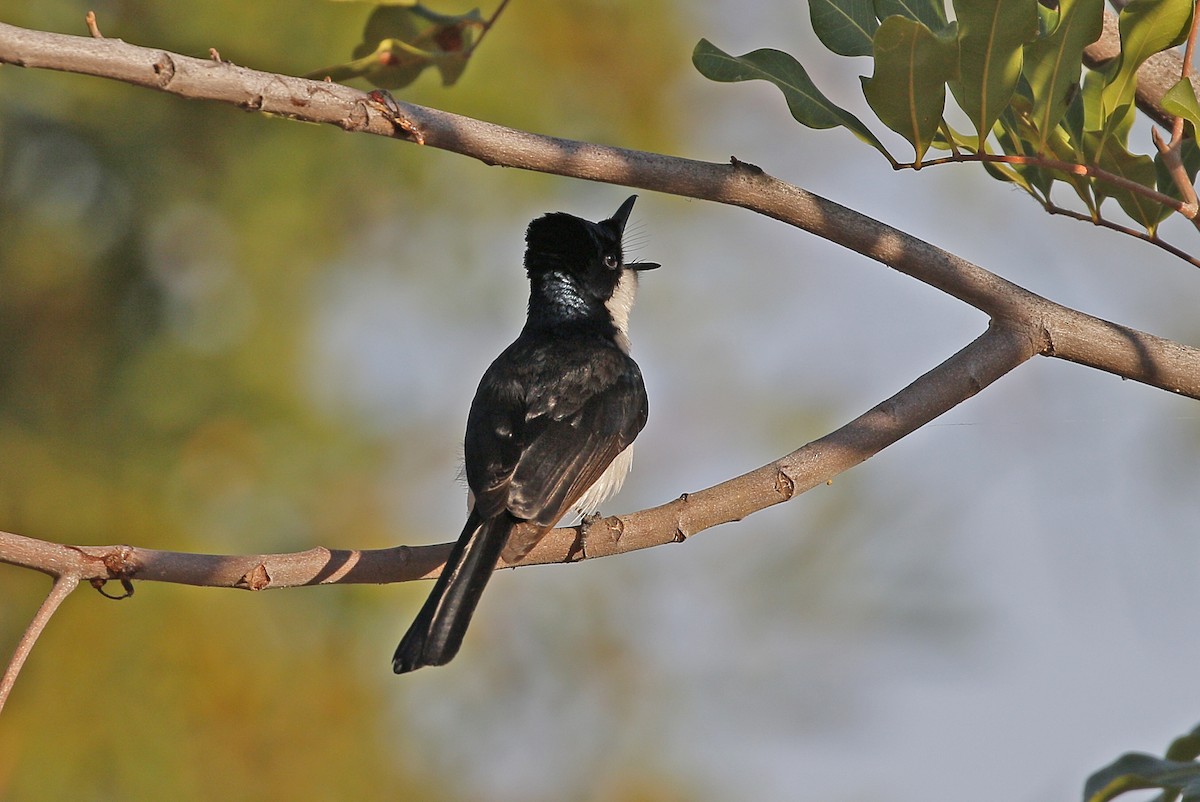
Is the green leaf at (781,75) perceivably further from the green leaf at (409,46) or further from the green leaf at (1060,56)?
the green leaf at (409,46)

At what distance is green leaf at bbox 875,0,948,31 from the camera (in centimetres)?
227

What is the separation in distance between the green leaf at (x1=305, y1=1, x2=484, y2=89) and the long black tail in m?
1.13

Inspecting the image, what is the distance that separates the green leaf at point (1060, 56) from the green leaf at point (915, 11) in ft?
0.63

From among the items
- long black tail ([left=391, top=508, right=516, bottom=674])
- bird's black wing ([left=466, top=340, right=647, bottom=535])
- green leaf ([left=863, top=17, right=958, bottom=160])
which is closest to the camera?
green leaf ([left=863, top=17, right=958, bottom=160])

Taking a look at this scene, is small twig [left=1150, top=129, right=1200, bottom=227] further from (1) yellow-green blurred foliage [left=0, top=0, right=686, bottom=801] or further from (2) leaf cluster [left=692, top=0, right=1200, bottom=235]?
(1) yellow-green blurred foliage [left=0, top=0, right=686, bottom=801]

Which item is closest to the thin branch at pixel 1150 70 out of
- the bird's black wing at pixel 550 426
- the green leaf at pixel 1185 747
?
the green leaf at pixel 1185 747

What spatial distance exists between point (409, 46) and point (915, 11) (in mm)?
1149

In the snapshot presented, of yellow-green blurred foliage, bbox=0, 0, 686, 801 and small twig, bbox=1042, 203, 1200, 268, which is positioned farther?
yellow-green blurred foliage, bbox=0, 0, 686, 801

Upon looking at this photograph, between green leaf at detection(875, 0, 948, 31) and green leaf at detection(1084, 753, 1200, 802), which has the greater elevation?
green leaf at detection(875, 0, 948, 31)

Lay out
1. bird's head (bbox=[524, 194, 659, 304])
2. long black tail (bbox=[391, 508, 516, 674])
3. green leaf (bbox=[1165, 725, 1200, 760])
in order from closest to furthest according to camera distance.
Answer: green leaf (bbox=[1165, 725, 1200, 760]) < long black tail (bbox=[391, 508, 516, 674]) < bird's head (bbox=[524, 194, 659, 304])

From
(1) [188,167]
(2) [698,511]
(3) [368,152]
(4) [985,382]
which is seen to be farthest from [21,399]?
(4) [985,382]

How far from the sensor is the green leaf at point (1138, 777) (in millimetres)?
2117

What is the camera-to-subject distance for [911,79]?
2037mm

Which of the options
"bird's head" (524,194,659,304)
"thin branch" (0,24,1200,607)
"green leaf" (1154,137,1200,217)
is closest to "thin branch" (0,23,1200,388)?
"thin branch" (0,24,1200,607)
